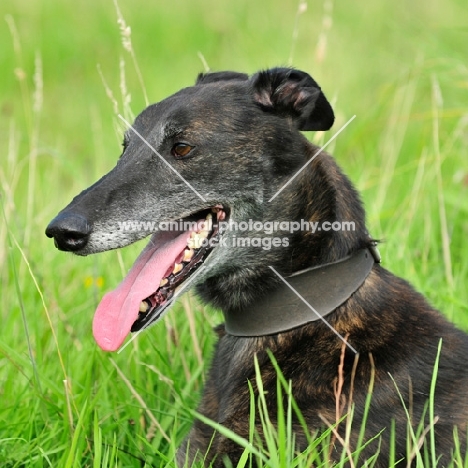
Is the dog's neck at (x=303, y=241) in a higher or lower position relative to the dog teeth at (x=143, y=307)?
higher

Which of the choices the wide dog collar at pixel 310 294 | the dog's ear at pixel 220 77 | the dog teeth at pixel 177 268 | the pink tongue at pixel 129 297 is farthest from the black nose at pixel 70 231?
the dog's ear at pixel 220 77

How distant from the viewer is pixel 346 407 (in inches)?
114

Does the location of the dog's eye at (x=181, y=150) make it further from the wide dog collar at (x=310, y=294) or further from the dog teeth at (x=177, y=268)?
the wide dog collar at (x=310, y=294)

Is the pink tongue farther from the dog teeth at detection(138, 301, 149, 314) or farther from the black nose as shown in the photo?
the black nose

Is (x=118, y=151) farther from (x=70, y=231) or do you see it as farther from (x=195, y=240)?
(x=70, y=231)

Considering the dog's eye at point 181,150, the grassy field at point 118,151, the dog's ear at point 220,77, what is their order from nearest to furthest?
the dog's eye at point 181,150
the grassy field at point 118,151
the dog's ear at point 220,77

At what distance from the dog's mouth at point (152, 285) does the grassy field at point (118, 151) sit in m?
0.28

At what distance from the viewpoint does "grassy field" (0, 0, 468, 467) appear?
136 inches

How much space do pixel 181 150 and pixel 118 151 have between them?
507cm

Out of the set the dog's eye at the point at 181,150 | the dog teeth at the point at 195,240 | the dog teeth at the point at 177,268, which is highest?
the dog's eye at the point at 181,150

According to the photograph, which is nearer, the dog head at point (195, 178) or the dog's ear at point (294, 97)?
the dog head at point (195, 178)

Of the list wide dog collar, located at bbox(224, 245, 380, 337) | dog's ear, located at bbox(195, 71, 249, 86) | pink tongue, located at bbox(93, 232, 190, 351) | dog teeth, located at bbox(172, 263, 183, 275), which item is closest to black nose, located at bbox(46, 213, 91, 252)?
pink tongue, located at bbox(93, 232, 190, 351)

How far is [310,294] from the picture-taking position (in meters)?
3.06

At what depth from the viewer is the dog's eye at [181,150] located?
10.6 feet
